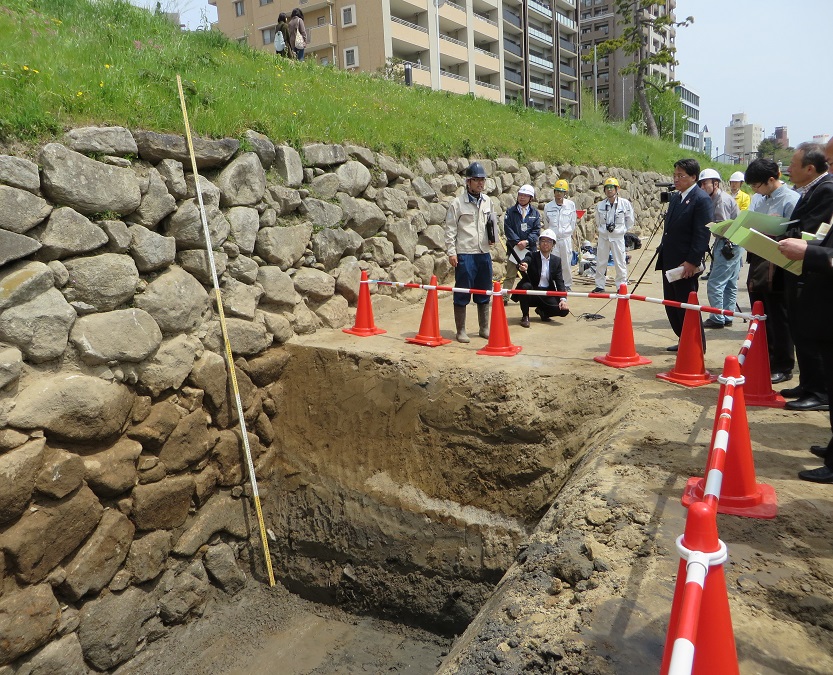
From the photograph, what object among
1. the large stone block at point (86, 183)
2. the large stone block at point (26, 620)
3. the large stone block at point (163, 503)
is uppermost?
the large stone block at point (86, 183)

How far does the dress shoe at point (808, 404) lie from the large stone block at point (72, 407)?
5203 millimetres

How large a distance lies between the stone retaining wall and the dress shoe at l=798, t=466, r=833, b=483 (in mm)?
→ 4727

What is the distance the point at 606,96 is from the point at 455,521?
200 ft

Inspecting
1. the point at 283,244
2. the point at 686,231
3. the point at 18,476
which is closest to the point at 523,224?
the point at 686,231

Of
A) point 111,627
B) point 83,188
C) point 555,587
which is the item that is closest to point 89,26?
point 83,188

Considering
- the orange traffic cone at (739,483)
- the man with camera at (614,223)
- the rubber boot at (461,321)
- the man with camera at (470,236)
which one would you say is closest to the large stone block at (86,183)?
the man with camera at (470,236)

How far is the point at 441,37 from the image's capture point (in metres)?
32.8

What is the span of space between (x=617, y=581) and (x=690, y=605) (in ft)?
3.81

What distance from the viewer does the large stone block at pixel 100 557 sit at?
476cm

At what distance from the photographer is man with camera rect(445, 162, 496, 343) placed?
21.6ft

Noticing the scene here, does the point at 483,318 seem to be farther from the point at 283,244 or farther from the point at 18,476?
the point at 18,476

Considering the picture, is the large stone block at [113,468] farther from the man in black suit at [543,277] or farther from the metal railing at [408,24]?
the metal railing at [408,24]

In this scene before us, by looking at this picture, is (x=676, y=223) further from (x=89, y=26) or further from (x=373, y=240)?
(x=89, y=26)

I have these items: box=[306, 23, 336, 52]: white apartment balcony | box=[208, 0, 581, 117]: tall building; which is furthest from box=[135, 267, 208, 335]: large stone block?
box=[306, 23, 336, 52]: white apartment balcony
